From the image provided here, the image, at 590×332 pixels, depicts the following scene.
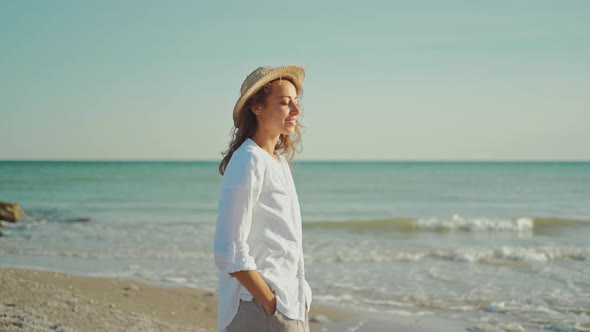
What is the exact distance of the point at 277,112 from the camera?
2.61 m

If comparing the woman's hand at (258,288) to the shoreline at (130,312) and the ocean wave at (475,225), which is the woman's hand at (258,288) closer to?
the shoreline at (130,312)

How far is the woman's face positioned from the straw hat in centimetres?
4

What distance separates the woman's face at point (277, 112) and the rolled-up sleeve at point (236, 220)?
13.1 inches

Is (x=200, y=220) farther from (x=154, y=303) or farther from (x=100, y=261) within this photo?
(x=154, y=303)

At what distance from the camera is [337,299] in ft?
24.1

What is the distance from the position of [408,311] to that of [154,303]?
290 centimetres

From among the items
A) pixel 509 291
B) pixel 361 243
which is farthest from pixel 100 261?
pixel 509 291

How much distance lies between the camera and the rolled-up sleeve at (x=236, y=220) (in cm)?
230

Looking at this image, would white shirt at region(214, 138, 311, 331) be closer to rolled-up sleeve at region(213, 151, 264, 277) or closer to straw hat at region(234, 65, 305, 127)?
rolled-up sleeve at region(213, 151, 264, 277)

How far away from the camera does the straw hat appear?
2574 millimetres

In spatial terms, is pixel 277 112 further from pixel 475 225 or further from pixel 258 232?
pixel 475 225

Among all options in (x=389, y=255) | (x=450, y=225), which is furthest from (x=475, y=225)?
(x=389, y=255)

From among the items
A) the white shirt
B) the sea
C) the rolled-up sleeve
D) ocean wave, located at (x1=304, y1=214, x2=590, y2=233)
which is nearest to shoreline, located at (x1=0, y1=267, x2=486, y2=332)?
the sea

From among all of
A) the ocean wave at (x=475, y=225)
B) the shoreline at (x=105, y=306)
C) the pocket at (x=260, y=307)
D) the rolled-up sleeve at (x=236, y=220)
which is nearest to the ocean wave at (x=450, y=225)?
the ocean wave at (x=475, y=225)
